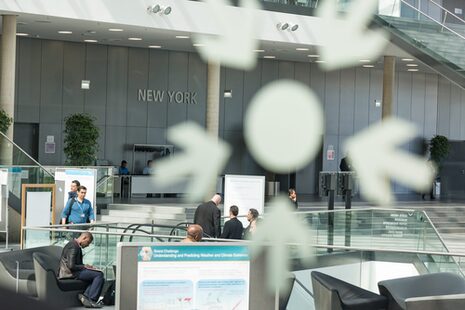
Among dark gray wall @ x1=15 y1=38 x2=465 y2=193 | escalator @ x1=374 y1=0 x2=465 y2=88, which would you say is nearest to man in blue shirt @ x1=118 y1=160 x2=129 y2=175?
dark gray wall @ x1=15 y1=38 x2=465 y2=193

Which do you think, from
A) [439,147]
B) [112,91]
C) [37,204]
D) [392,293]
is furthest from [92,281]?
[439,147]

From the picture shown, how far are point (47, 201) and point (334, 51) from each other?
39.5ft

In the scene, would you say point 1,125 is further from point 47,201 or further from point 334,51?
point 334,51

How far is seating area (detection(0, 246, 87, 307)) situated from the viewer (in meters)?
7.85

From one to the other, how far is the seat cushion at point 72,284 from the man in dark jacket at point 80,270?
A: 0.04 m

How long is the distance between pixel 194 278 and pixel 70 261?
462 cm

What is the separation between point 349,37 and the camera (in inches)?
A: 77.4

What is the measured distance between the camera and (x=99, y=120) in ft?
75.0

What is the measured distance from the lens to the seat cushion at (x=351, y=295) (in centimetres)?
642

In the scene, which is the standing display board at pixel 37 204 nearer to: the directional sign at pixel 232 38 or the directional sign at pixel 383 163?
the directional sign at pixel 232 38

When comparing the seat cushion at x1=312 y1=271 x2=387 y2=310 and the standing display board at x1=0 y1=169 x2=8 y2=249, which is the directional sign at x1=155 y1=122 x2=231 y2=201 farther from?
the standing display board at x1=0 y1=169 x2=8 y2=249

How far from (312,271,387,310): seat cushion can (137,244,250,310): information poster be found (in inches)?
94.9

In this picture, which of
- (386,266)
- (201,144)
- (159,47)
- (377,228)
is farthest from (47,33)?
(201,144)

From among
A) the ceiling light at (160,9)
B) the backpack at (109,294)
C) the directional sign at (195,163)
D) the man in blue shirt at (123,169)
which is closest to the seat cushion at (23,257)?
the backpack at (109,294)
